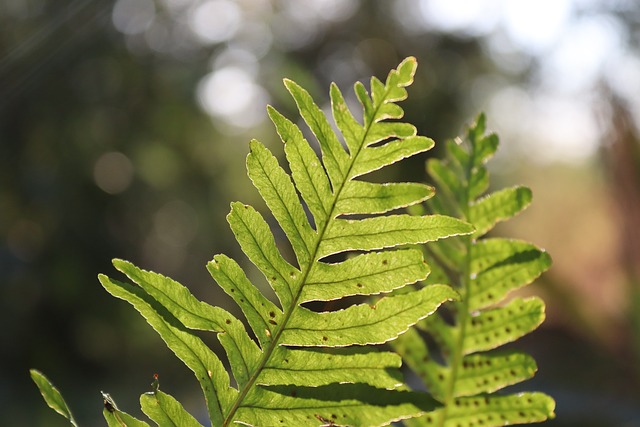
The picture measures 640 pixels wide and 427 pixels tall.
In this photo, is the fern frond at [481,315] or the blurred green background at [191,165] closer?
the fern frond at [481,315]

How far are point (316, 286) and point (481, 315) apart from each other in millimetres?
112

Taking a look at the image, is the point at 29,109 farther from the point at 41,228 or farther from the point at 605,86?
the point at 605,86

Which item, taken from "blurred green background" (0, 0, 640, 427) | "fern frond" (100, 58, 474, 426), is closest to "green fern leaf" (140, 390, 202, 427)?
"fern frond" (100, 58, 474, 426)

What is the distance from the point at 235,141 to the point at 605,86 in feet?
19.2

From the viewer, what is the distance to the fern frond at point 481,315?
1.10ft

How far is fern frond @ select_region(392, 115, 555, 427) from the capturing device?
0.33 m

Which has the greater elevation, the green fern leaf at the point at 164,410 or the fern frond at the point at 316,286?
the fern frond at the point at 316,286

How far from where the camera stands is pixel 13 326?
5.89m

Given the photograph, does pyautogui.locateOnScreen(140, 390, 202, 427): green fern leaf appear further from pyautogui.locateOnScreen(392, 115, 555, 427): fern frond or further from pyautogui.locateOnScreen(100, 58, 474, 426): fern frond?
pyautogui.locateOnScreen(392, 115, 555, 427): fern frond

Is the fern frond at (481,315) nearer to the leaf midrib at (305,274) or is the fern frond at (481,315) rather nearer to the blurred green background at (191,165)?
the leaf midrib at (305,274)

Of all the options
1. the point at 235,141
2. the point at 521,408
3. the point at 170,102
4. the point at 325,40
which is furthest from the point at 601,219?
the point at 521,408

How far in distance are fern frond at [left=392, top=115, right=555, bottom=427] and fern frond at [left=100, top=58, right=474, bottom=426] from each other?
7 cm

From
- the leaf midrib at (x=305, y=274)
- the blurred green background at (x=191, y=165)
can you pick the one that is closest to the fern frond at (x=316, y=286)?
the leaf midrib at (x=305, y=274)

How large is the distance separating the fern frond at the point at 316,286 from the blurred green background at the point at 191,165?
3.01 m
